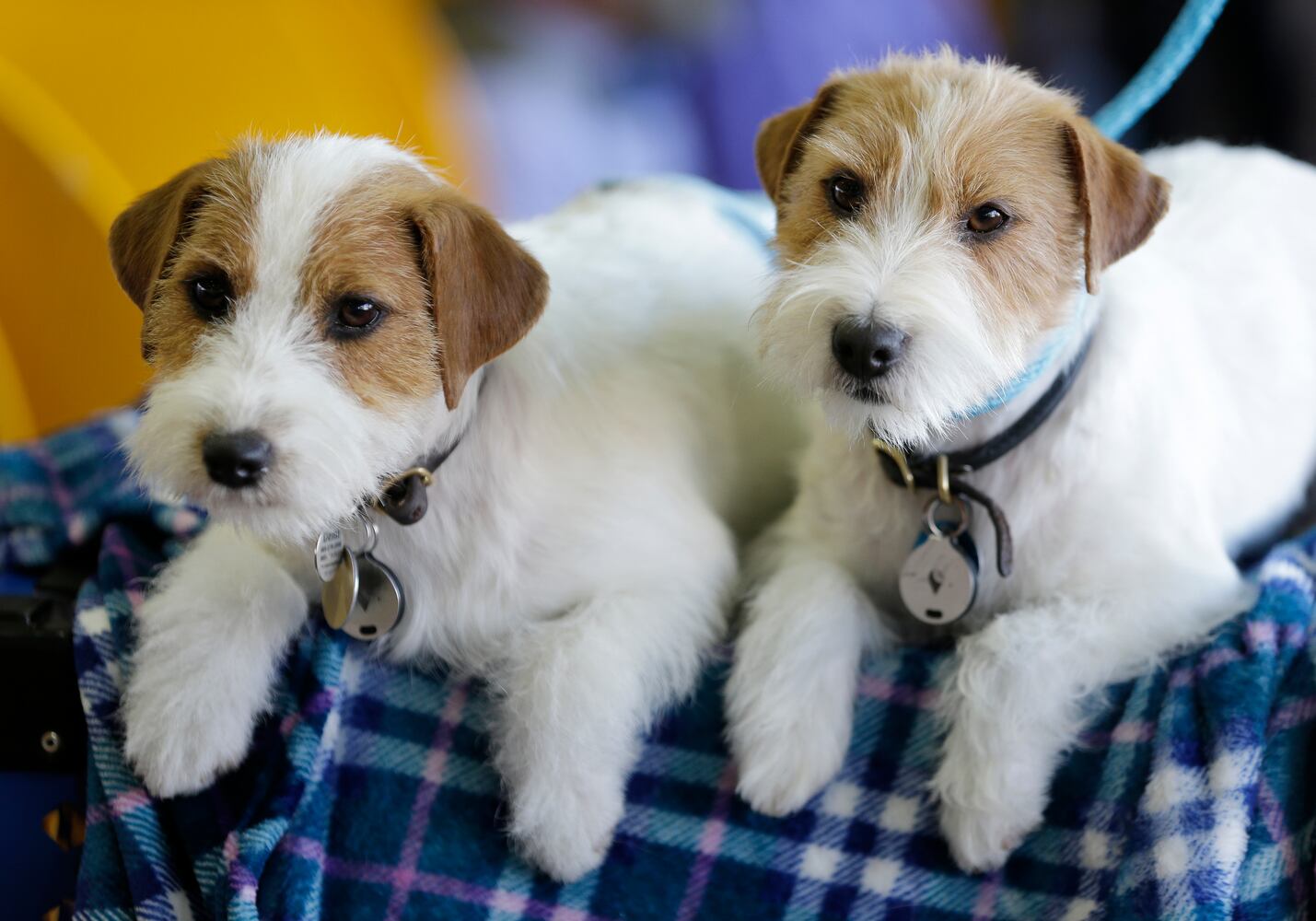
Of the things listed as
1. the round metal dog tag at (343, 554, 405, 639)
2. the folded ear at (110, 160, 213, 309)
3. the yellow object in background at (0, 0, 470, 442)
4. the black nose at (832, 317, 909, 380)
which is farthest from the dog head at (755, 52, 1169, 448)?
the yellow object in background at (0, 0, 470, 442)

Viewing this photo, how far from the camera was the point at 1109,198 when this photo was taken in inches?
64.0

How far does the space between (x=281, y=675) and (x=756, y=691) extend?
28.2 inches

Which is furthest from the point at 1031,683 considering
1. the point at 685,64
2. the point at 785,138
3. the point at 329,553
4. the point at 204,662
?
the point at 685,64

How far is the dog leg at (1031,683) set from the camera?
1.57 m

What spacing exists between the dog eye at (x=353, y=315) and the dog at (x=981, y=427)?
543 millimetres

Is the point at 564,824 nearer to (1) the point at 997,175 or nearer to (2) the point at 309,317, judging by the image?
(2) the point at 309,317

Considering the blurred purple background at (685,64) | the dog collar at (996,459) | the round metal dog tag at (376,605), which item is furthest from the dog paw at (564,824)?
the blurred purple background at (685,64)

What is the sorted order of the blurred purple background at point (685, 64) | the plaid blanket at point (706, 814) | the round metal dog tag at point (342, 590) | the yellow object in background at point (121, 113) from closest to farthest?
the plaid blanket at point (706, 814) < the round metal dog tag at point (342, 590) < the yellow object in background at point (121, 113) < the blurred purple background at point (685, 64)

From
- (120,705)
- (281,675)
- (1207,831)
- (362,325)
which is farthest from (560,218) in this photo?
(1207,831)

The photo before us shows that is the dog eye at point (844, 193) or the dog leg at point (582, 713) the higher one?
the dog eye at point (844, 193)

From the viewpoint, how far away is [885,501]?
73.8 inches

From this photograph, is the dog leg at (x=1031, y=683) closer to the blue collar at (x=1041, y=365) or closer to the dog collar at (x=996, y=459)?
the dog collar at (x=996, y=459)

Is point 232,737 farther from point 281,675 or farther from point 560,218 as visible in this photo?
point 560,218

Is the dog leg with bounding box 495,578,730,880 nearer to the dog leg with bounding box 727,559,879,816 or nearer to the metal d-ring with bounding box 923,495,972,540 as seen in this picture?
the dog leg with bounding box 727,559,879,816
